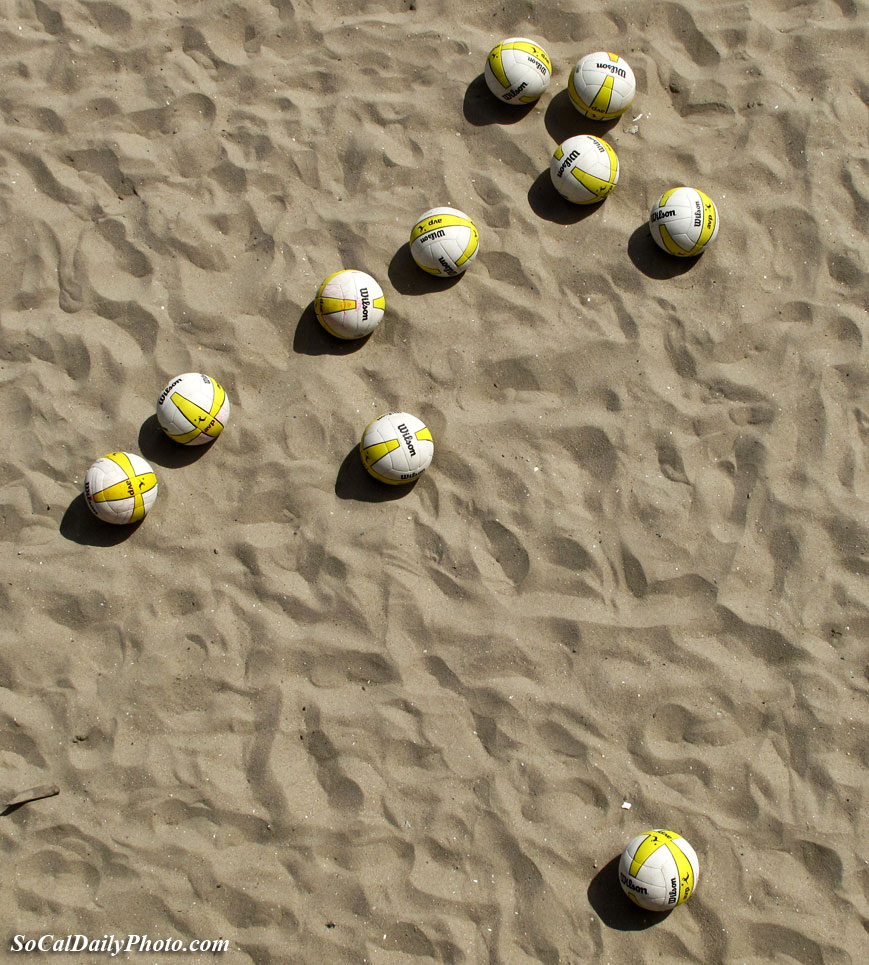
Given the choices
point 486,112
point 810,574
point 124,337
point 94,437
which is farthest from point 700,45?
point 94,437

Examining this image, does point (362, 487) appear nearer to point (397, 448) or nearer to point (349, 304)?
point (397, 448)

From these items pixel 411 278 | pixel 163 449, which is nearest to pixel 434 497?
pixel 411 278

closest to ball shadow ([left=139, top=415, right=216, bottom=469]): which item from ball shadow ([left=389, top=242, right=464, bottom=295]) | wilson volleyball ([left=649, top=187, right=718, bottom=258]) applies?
ball shadow ([left=389, top=242, right=464, bottom=295])

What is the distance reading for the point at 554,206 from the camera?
5.10m

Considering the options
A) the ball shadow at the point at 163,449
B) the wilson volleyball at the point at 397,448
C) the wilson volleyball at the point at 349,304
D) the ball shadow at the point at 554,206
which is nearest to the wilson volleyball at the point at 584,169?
the ball shadow at the point at 554,206

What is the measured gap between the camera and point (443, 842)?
4.12m

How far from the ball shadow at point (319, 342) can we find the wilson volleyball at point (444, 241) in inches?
22.1

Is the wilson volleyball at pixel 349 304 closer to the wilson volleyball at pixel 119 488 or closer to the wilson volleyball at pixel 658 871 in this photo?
the wilson volleyball at pixel 119 488

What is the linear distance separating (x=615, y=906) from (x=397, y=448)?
2.53 meters

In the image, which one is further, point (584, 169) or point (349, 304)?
point (584, 169)

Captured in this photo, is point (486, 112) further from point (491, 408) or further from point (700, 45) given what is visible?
point (491, 408)

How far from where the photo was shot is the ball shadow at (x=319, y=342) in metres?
4.90

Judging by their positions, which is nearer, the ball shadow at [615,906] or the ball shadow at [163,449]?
the ball shadow at [615,906]

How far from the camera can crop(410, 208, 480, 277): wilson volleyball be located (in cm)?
477
